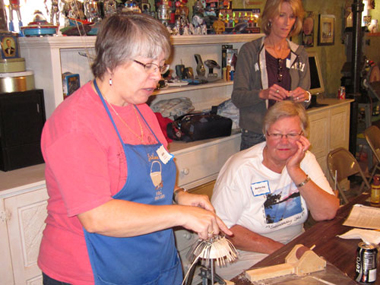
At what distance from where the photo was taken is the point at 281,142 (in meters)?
2.04

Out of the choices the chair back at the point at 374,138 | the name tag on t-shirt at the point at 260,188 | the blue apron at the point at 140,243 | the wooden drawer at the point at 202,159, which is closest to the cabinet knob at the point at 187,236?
the wooden drawer at the point at 202,159

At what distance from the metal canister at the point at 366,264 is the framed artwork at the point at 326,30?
173 inches

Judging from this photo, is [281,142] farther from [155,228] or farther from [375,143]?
[375,143]

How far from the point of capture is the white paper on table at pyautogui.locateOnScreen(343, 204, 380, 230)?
185 centimetres

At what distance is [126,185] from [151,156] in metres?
0.15

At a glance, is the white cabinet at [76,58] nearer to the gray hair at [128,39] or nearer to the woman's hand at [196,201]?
the gray hair at [128,39]

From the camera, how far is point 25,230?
205 centimetres

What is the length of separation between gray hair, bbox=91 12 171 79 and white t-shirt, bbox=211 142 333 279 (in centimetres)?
94

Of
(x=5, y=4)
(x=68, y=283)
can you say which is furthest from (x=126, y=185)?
(x=5, y=4)

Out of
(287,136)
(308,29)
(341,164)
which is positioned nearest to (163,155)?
(287,136)

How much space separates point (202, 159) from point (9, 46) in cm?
145

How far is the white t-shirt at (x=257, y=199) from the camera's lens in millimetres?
1965

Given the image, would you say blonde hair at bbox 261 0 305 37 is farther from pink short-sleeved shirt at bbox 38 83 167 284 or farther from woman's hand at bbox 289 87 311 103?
pink short-sleeved shirt at bbox 38 83 167 284

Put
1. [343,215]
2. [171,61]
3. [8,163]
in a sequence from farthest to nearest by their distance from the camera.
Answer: [171,61], [8,163], [343,215]
